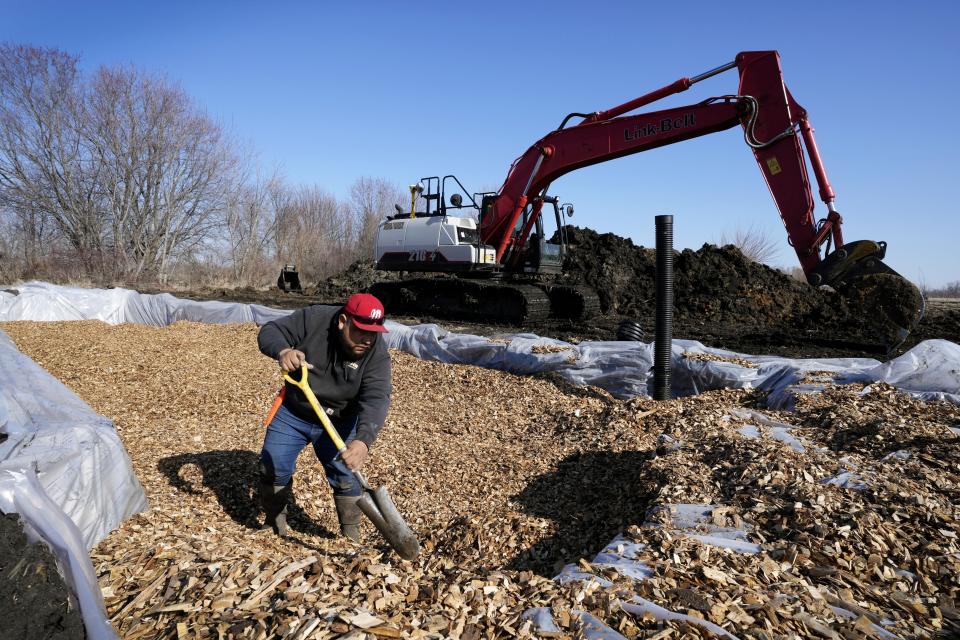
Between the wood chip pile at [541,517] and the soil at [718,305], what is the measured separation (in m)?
4.26

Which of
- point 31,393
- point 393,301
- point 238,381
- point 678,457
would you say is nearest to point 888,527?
point 678,457

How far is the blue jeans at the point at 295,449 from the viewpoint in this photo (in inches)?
141

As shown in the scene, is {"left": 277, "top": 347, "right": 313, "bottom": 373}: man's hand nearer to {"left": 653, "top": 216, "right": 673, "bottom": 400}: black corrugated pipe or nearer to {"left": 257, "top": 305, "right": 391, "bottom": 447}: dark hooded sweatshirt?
{"left": 257, "top": 305, "right": 391, "bottom": 447}: dark hooded sweatshirt

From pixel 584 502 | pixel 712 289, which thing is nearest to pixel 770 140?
pixel 584 502

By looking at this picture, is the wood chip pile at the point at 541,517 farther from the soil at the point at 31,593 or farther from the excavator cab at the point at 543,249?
the excavator cab at the point at 543,249

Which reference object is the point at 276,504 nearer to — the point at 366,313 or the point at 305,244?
the point at 366,313

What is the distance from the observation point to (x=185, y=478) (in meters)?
4.37

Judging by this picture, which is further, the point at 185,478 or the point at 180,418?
the point at 180,418

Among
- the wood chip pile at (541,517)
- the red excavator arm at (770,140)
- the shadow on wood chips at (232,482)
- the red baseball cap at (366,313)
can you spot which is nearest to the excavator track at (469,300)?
the red excavator arm at (770,140)

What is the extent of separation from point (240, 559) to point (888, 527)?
3.12 metres

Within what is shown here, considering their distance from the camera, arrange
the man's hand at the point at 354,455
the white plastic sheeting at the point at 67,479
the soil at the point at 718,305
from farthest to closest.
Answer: the soil at the point at 718,305 < the man's hand at the point at 354,455 < the white plastic sheeting at the point at 67,479

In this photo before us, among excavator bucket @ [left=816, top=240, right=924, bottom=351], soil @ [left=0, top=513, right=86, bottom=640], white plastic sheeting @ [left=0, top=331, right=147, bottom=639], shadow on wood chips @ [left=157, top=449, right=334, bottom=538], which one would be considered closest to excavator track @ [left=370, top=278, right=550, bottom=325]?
excavator bucket @ [left=816, top=240, right=924, bottom=351]

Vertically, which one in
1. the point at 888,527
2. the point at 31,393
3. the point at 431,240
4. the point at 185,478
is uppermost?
the point at 431,240

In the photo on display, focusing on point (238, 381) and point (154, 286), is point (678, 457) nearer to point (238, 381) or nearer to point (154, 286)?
point (238, 381)
